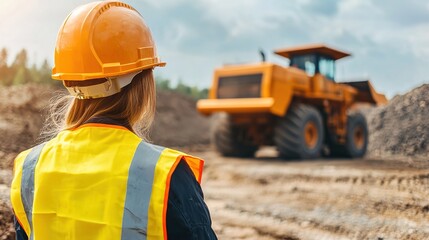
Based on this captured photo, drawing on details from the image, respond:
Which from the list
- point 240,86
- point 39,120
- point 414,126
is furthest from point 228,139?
point 414,126

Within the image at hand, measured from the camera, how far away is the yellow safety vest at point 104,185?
4.96ft

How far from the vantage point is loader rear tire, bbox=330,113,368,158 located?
39.5 feet

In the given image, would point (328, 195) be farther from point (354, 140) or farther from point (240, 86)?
point (354, 140)

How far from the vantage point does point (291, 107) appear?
35.4 ft

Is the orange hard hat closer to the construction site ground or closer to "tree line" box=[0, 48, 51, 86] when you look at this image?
the construction site ground

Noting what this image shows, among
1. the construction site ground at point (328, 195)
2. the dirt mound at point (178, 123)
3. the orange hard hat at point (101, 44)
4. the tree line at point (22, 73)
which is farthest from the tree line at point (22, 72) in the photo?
the orange hard hat at point (101, 44)

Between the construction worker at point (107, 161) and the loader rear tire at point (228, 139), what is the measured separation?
9610 mm

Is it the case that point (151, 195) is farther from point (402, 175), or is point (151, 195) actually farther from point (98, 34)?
point (402, 175)

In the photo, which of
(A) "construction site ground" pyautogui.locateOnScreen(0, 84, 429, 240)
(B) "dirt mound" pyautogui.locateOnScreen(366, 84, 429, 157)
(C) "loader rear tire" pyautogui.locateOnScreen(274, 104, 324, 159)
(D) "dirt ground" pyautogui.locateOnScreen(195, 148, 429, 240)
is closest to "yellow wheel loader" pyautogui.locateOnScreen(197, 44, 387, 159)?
(C) "loader rear tire" pyautogui.locateOnScreen(274, 104, 324, 159)

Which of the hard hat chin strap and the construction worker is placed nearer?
the construction worker

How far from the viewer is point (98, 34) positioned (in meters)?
1.76

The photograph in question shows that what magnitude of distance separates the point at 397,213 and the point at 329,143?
24.4 feet

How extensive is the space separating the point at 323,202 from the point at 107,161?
4.91 metres

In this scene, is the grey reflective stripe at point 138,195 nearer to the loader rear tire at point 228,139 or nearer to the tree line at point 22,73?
the loader rear tire at point 228,139
